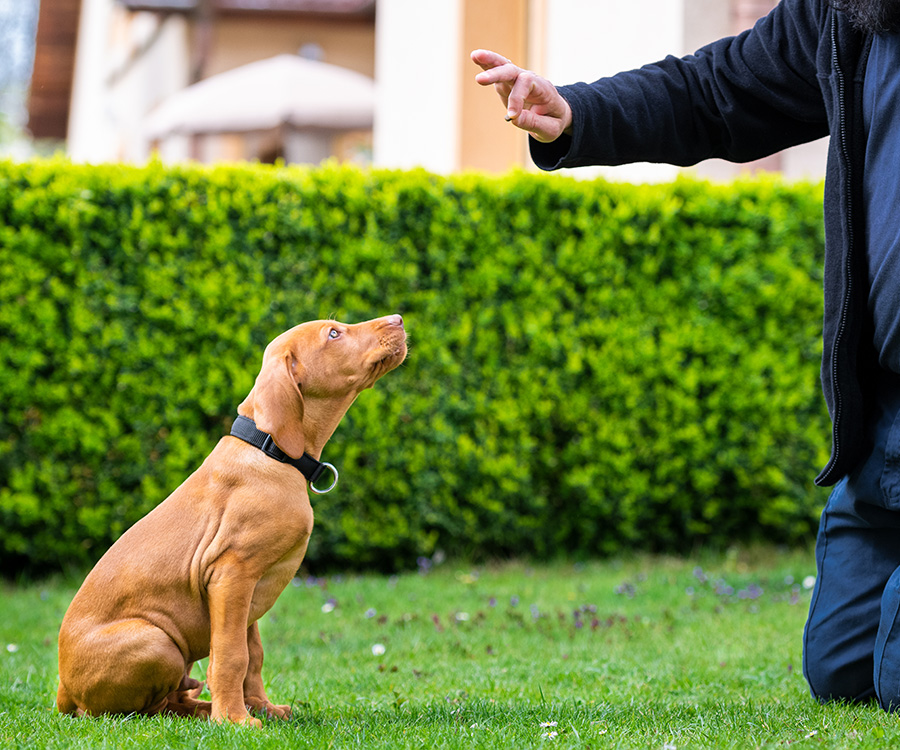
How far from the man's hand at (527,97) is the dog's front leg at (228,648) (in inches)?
64.8

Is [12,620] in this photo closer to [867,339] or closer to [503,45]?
[867,339]

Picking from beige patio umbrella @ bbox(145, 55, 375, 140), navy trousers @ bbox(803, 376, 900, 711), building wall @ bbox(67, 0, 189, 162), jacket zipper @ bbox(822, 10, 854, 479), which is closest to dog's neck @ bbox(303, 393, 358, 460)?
jacket zipper @ bbox(822, 10, 854, 479)

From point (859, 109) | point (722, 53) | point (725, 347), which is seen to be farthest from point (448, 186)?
point (859, 109)

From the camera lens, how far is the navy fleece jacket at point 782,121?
9.95 feet

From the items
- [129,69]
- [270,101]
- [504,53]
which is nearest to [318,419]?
[504,53]

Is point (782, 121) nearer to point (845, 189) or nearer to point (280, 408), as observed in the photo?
point (845, 189)

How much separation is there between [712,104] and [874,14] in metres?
0.68

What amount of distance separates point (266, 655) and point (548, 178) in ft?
11.7

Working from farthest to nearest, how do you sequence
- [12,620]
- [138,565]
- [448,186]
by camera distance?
[448,186] < [12,620] < [138,565]

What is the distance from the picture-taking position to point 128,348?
5926 mm

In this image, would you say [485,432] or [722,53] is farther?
[485,432]

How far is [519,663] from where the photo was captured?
13.6 ft

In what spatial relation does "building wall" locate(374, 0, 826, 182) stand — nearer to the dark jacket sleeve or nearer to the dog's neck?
the dark jacket sleeve

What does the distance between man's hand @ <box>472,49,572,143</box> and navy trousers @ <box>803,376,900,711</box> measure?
1.37 m
